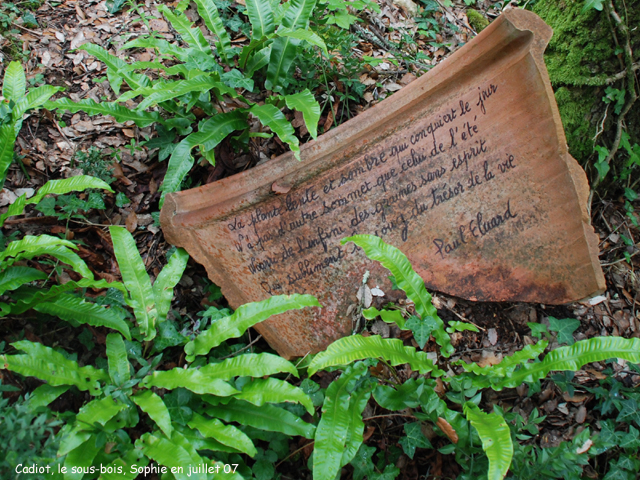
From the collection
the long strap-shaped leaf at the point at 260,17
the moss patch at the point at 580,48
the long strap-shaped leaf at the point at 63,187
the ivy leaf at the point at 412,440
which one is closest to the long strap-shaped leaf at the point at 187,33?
the long strap-shaped leaf at the point at 260,17

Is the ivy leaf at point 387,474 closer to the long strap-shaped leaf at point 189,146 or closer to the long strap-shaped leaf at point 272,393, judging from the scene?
the long strap-shaped leaf at point 272,393

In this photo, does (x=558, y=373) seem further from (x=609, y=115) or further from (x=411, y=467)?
(x=609, y=115)

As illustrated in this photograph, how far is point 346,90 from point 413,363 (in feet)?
5.75

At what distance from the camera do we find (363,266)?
2.10 meters

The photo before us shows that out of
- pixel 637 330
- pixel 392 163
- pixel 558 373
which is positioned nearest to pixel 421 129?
pixel 392 163

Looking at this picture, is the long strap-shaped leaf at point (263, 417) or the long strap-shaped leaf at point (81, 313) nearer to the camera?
the long strap-shaped leaf at point (263, 417)

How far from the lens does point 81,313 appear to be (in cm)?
191

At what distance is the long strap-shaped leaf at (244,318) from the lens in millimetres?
1798

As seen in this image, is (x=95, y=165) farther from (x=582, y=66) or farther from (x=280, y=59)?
(x=582, y=66)

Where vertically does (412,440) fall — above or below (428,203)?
below

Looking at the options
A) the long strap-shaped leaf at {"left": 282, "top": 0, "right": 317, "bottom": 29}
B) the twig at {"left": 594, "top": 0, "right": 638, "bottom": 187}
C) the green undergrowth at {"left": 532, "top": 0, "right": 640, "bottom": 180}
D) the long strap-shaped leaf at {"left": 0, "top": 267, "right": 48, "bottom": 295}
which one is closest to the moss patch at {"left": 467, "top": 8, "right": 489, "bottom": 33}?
the green undergrowth at {"left": 532, "top": 0, "right": 640, "bottom": 180}

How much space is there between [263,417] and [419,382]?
68 cm

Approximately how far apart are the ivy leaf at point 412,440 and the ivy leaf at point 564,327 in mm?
804

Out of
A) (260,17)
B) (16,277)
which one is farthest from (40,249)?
(260,17)
